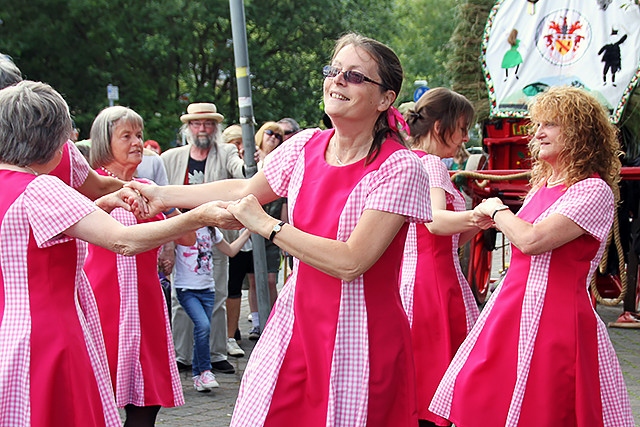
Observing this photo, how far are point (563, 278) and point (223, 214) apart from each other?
1491mm

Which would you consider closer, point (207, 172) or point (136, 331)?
point (136, 331)

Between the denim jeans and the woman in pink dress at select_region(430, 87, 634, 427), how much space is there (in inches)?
113

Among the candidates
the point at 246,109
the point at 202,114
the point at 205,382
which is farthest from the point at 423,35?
the point at 205,382

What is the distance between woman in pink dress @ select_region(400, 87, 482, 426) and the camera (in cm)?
459

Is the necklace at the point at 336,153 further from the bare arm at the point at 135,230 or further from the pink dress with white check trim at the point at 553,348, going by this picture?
the pink dress with white check trim at the point at 553,348

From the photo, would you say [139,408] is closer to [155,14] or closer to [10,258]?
[10,258]

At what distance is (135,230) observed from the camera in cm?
305

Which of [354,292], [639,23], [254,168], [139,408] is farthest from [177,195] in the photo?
[639,23]

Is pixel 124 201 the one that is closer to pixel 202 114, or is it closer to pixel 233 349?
pixel 202 114

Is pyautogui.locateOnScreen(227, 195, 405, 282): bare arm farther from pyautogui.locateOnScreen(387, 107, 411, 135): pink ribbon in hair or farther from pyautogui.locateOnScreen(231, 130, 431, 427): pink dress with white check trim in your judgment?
pyautogui.locateOnScreen(387, 107, 411, 135): pink ribbon in hair

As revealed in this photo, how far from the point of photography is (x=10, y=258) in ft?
9.84

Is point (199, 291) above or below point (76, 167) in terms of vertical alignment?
below

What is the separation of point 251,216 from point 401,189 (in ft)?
1.64

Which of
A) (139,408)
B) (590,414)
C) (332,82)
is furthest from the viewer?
(139,408)
